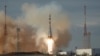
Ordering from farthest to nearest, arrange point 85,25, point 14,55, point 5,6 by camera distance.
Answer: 1. point 85,25
2. point 5,6
3. point 14,55

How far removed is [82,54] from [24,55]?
59.4m

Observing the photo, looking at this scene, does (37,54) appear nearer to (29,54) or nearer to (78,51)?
(29,54)

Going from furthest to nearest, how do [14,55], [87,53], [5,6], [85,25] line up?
1. [87,53]
2. [85,25]
3. [5,6]
4. [14,55]

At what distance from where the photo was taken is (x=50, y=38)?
143 metres

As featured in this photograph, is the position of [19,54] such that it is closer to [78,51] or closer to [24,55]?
[24,55]

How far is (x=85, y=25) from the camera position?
150750 mm

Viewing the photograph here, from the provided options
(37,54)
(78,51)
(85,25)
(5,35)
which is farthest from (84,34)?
(37,54)

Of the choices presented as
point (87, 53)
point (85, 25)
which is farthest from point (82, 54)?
point (85, 25)

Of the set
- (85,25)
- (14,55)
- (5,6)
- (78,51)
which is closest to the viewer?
(14,55)

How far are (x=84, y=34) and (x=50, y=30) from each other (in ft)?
70.1

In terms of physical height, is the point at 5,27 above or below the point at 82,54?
above

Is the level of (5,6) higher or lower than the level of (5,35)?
higher

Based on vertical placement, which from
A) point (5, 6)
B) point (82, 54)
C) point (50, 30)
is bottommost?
point (82, 54)

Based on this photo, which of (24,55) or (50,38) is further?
(50,38)
